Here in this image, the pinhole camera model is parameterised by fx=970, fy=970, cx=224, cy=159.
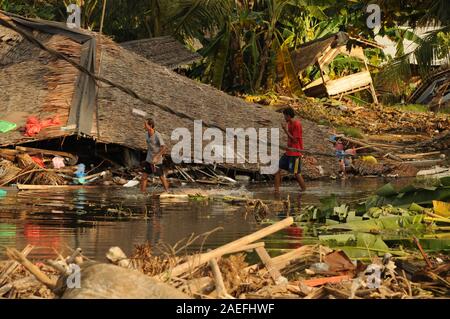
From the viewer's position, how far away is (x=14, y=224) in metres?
11.9

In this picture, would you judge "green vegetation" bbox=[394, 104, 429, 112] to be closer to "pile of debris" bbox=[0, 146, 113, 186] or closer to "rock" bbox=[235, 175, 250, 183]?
"rock" bbox=[235, 175, 250, 183]

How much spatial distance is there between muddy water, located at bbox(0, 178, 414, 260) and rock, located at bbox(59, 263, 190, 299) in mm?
2040

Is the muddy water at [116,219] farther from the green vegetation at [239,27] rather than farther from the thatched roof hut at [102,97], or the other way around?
the green vegetation at [239,27]

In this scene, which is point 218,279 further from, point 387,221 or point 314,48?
point 314,48

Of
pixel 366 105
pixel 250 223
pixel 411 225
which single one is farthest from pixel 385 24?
pixel 411 225

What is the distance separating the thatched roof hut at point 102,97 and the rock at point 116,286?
12.4m

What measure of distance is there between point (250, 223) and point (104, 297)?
6968 millimetres

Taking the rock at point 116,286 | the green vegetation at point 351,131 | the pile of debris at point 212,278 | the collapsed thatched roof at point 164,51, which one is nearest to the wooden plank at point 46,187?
the green vegetation at point 351,131

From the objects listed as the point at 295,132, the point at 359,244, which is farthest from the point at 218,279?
the point at 295,132

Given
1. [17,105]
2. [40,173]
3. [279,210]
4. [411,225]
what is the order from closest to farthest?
[411,225] < [279,210] < [40,173] < [17,105]

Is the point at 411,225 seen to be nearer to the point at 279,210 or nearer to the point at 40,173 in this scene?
the point at 279,210

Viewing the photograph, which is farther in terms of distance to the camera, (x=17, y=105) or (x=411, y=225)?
(x=17, y=105)

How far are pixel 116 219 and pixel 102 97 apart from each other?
7202 mm
